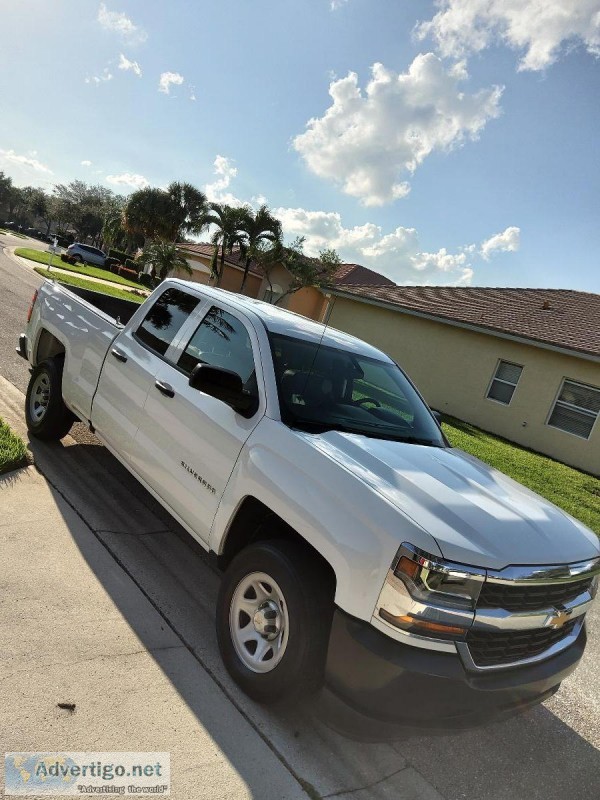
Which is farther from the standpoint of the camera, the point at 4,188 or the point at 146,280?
the point at 4,188

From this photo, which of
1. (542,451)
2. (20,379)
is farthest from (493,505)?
(542,451)

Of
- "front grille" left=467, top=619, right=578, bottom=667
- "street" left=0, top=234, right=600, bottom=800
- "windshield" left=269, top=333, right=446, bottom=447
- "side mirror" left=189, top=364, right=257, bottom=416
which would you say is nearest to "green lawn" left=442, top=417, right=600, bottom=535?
"street" left=0, top=234, right=600, bottom=800

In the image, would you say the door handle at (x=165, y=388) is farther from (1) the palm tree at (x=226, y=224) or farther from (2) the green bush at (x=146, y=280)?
(2) the green bush at (x=146, y=280)

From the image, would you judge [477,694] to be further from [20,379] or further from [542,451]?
[542,451]

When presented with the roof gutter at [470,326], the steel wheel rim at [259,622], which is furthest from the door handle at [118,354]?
→ the roof gutter at [470,326]

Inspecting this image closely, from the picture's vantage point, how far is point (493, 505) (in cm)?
273

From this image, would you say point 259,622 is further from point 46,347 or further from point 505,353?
point 505,353

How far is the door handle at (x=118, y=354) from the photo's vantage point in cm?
429

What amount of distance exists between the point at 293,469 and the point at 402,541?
71 cm

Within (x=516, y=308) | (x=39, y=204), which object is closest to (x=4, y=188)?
(x=39, y=204)

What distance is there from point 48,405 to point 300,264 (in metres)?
26.7

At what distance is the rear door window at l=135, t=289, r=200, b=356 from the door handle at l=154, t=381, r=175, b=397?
336 mm

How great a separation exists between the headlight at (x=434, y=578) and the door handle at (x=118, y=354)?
2.90 metres

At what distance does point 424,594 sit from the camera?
220cm
